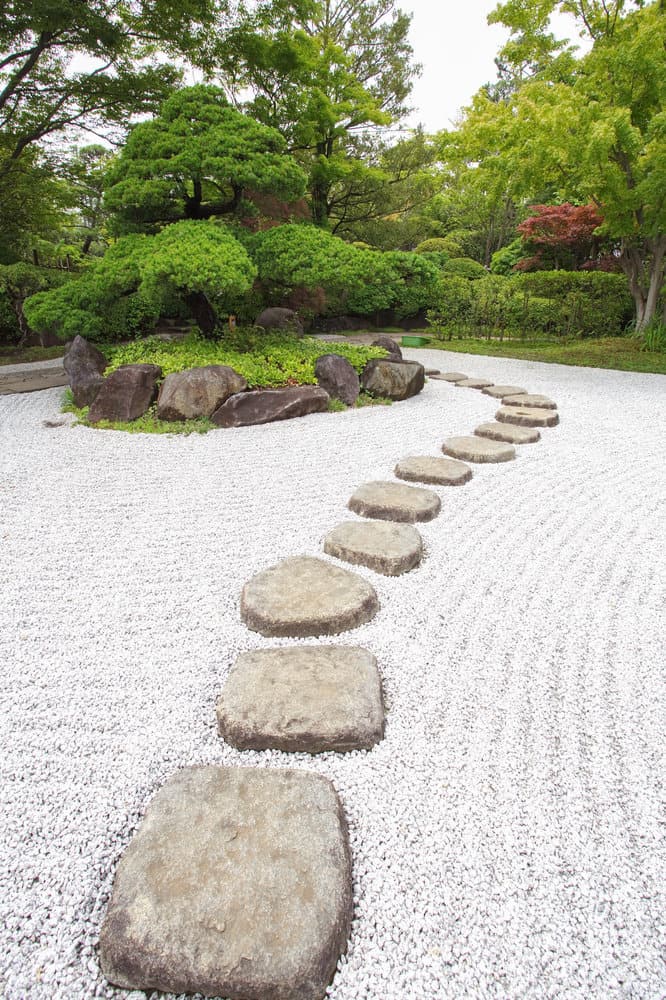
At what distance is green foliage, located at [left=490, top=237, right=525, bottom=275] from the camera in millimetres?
11635

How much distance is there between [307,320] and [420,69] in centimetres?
547

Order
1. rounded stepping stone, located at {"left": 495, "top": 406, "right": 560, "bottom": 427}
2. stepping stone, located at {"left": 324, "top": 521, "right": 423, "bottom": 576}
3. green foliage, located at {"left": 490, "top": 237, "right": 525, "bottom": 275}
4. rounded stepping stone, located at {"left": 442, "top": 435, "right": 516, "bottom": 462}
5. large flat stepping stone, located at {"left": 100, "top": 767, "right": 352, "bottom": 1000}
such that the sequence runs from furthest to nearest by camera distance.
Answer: green foliage, located at {"left": 490, "top": 237, "right": 525, "bottom": 275}, rounded stepping stone, located at {"left": 495, "top": 406, "right": 560, "bottom": 427}, rounded stepping stone, located at {"left": 442, "top": 435, "right": 516, "bottom": 462}, stepping stone, located at {"left": 324, "top": 521, "right": 423, "bottom": 576}, large flat stepping stone, located at {"left": 100, "top": 767, "right": 352, "bottom": 1000}

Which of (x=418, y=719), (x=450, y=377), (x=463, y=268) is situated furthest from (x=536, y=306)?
(x=418, y=719)

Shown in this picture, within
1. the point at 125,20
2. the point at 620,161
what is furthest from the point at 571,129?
the point at 125,20

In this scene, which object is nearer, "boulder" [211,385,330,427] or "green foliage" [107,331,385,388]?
"boulder" [211,385,330,427]

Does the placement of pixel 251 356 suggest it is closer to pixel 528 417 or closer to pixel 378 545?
pixel 528 417

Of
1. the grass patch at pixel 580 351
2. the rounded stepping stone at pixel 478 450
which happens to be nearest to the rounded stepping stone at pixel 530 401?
the rounded stepping stone at pixel 478 450

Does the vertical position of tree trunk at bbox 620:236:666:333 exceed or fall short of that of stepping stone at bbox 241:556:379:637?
it exceeds it

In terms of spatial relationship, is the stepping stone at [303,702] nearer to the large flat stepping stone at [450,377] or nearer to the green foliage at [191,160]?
the green foliage at [191,160]

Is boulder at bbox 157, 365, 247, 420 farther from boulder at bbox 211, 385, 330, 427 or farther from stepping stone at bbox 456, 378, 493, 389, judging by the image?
stepping stone at bbox 456, 378, 493, 389

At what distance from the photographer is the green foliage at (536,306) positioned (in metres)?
8.30

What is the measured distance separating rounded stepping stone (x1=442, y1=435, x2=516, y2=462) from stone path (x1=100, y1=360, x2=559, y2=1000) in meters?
1.79

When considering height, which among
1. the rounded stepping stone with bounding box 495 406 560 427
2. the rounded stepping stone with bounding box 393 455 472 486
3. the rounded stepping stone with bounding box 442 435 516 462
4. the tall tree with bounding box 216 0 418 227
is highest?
the tall tree with bounding box 216 0 418 227

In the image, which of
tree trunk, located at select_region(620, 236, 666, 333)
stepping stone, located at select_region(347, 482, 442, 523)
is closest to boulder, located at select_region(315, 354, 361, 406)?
stepping stone, located at select_region(347, 482, 442, 523)
